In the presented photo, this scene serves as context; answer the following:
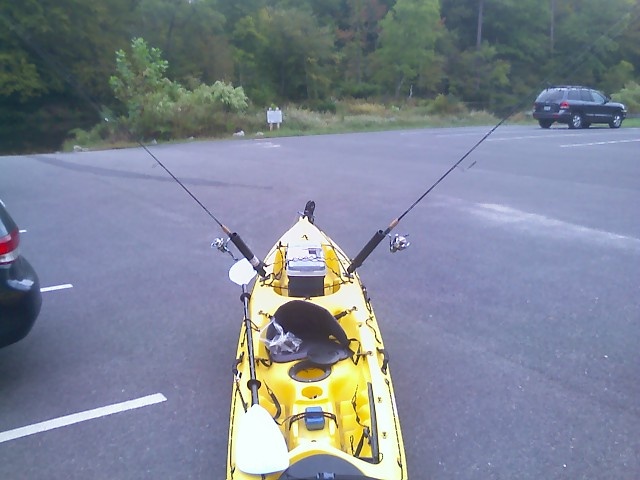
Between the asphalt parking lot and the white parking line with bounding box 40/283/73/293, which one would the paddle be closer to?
the asphalt parking lot

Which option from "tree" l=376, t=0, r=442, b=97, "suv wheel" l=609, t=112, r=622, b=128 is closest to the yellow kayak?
"suv wheel" l=609, t=112, r=622, b=128

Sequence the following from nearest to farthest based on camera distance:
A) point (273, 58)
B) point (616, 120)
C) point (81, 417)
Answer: point (81, 417) < point (616, 120) < point (273, 58)

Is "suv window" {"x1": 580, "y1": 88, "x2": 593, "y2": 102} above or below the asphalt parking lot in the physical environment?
below

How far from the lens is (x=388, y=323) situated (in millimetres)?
5703

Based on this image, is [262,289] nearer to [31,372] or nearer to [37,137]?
[31,372]

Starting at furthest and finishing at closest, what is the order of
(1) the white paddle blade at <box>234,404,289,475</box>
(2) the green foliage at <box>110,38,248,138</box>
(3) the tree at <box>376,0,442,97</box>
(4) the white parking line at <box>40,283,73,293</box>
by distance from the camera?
(3) the tree at <box>376,0,442,97</box> < (2) the green foliage at <box>110,38,248,138</box> < (4) the white parking line at <box>40,283,73,293</box> < (1) the white paddle blade at <box>234,404,289,475</box>

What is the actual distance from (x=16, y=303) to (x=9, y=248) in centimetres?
39

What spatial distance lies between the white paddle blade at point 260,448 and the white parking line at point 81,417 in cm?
170

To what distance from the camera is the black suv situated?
971 inches

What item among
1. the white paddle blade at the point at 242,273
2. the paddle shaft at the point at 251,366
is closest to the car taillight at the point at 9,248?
the white paddle blade at the point at 242,273

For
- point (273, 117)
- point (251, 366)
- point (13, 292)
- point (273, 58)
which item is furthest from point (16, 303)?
point (273, 58)

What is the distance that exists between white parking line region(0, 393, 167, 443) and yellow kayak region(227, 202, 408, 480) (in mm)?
805

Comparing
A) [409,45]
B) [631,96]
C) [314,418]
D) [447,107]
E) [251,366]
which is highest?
[251,366]

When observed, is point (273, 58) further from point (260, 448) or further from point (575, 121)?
point (260, 448)
